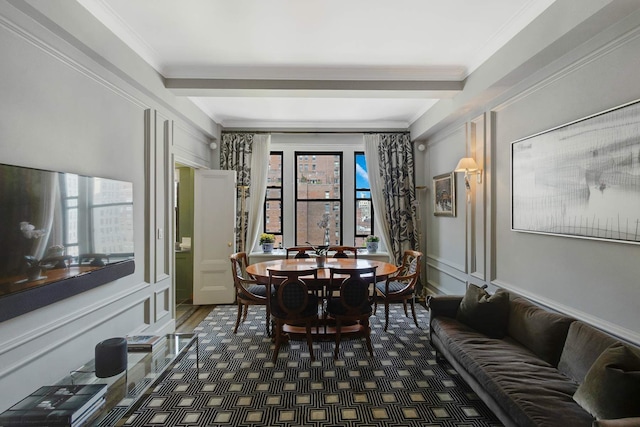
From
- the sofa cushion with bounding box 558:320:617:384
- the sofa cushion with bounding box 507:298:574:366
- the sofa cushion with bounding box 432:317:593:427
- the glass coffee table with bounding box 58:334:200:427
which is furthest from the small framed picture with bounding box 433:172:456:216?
the glass coffee table with bounding box 58:334:200:427

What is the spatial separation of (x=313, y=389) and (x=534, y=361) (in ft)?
5.34

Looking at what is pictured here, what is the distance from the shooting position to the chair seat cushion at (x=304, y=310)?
307 cm

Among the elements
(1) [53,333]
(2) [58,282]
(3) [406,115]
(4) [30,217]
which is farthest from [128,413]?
(3) [406,115]

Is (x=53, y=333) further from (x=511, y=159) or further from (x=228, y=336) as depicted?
(x=511, y=159)

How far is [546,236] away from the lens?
2.60 metres

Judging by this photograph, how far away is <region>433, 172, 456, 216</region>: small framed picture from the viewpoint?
167 inches

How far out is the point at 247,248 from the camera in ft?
17.2

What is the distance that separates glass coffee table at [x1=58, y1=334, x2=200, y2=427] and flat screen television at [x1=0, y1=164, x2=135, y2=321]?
54cm

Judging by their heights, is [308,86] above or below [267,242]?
above

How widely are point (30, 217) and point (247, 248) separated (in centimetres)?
354

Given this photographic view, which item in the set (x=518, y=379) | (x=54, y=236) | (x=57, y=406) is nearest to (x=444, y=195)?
(x=518, y=379)

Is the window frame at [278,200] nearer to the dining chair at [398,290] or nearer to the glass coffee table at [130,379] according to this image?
the dining chair at [398,290]

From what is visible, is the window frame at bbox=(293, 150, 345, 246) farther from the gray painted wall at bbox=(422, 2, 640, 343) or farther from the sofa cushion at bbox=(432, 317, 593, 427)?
the sofa cushion at bbox=(432, 317, 593, 427)

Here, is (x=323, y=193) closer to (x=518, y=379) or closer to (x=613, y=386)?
(x=518, y=379)
